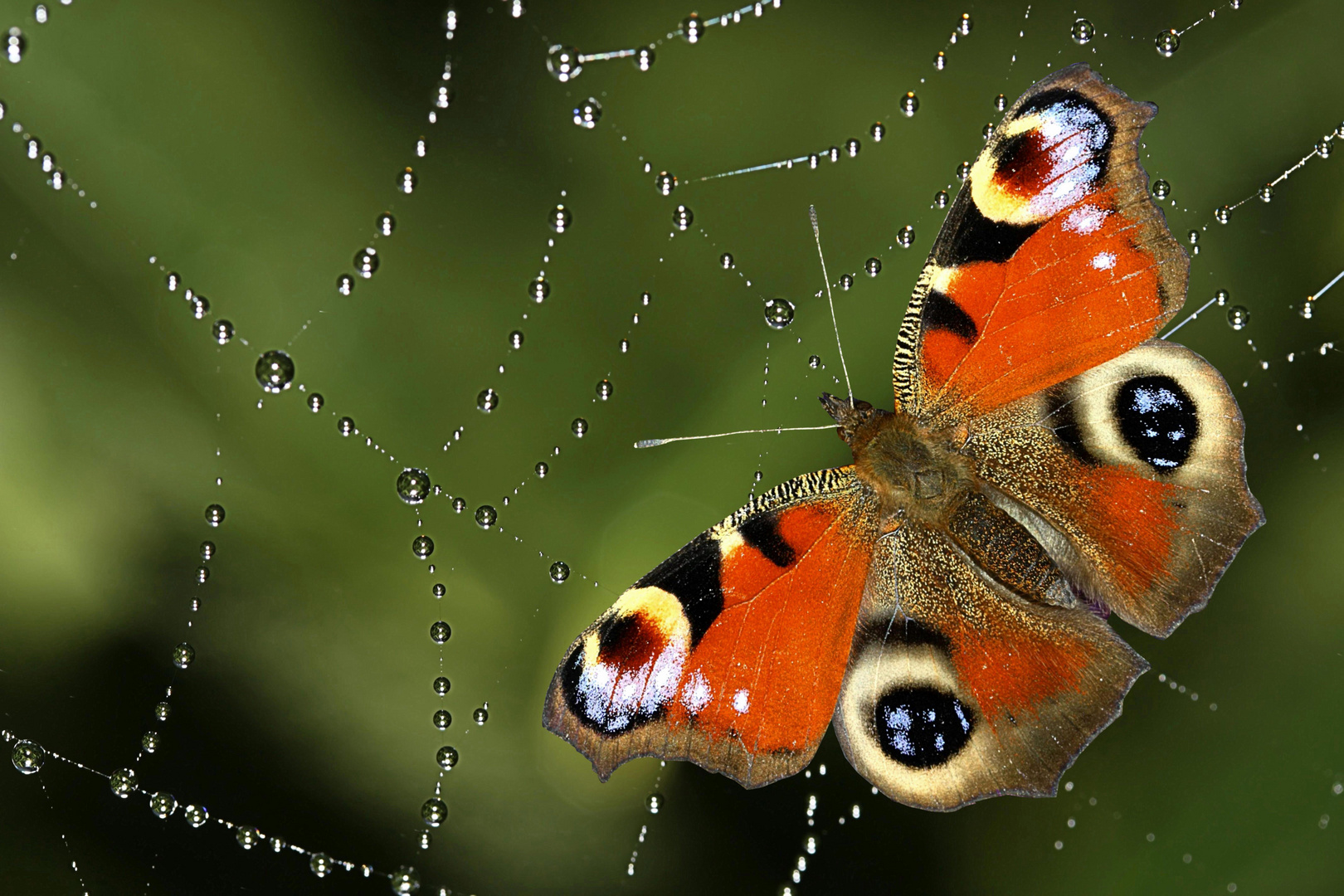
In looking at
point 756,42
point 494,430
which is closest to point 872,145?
point 756,42

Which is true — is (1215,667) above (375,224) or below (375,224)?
below

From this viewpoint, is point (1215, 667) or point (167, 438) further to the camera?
point (1215, 667)

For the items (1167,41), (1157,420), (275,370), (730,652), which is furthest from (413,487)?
(1167,41)

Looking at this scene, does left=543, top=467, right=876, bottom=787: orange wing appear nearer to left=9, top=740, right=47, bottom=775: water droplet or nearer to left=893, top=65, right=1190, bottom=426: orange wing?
left=893, top=65, right=1190, bottom=426: orange wing

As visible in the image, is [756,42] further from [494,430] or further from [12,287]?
[12,287]

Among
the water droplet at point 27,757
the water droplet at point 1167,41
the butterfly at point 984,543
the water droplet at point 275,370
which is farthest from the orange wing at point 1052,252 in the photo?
the water droplet at point 27,757

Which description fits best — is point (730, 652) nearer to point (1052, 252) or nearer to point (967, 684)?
point (967, 684)
